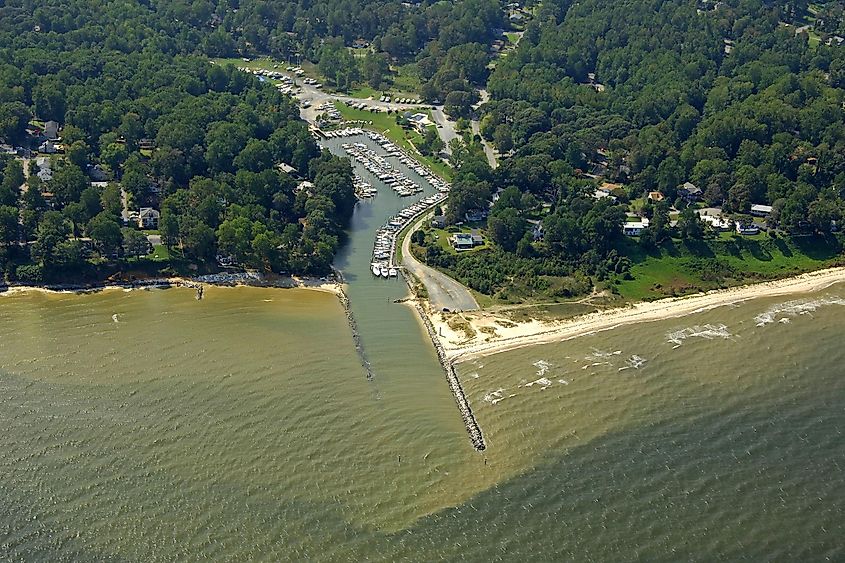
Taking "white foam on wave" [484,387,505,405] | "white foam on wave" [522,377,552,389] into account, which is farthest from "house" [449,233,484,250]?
"white foam on wave" [484,387,505,405]

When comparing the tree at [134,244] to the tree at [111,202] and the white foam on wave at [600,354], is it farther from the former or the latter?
the white foam on wave at [600,354]

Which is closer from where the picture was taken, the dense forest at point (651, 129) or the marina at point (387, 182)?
the marina at point (387, 182)

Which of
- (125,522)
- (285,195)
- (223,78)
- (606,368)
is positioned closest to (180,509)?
(125,522)

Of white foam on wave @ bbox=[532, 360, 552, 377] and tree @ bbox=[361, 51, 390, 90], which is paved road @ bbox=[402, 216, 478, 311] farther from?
tree @ bbox=[361, 51, 390, 90]

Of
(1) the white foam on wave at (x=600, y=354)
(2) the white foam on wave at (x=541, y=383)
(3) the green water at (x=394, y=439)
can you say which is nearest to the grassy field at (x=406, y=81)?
(3) the green water at (x=394, y=439)

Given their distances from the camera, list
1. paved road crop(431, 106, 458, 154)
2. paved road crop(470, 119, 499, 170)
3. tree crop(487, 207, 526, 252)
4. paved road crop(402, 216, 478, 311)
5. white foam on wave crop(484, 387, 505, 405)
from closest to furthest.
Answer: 1. white foam on wave crop(484, 387, 505, 405)
2. paved road crop(402, 216, 478, 311)
3. tree crop(487, 207, 526, 252)
4. paved road crop(470, 119, 499, 170)
5. paved road crop(431, 106, 458, 154)

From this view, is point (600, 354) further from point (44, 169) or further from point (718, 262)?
point (44, 169)

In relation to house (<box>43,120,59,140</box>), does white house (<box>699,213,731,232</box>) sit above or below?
above
